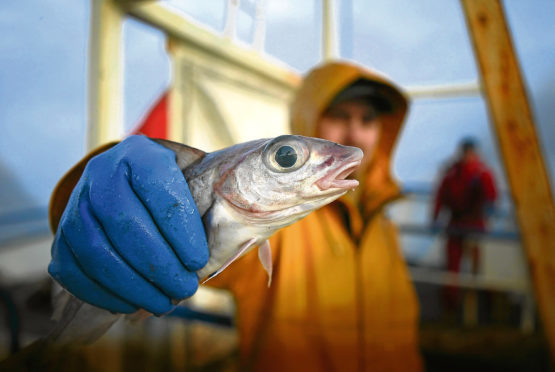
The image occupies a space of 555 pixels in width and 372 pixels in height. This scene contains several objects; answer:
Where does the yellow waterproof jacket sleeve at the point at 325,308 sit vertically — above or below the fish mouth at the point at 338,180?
below

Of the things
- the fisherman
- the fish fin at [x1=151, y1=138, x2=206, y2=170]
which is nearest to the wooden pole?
the fisherman

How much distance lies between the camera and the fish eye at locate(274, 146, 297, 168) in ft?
2.10

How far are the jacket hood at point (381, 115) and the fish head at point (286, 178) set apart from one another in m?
0.98

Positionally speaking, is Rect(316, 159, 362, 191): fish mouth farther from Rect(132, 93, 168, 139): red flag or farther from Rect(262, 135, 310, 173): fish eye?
Rect(132, 93, 168, 139): red flag

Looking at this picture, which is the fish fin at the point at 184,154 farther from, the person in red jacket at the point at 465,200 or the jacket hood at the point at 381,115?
the person in red jacket at the point at 465,200

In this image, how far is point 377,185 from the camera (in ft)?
6.05

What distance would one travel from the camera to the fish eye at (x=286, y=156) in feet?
2.10

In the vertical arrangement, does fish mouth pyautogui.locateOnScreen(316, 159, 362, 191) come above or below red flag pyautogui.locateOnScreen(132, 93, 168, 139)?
below

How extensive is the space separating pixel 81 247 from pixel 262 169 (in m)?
0.40

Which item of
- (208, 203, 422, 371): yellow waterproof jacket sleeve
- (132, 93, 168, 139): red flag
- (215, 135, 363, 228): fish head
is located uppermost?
(132, 93, 168, 139): red flag

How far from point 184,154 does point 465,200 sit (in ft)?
14.1

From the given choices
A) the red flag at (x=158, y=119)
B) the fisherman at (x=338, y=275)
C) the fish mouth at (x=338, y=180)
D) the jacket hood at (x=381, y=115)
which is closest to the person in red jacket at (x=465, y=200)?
the jacket hood at (x=381, y=115)

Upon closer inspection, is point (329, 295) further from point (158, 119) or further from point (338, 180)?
point (158, 119)

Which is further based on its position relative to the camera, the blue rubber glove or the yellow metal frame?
the yellow metal frame
